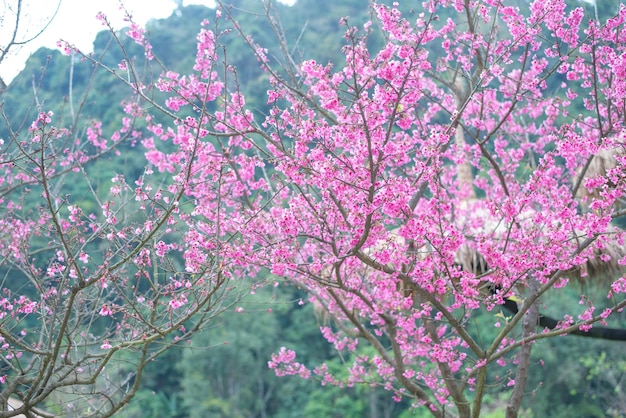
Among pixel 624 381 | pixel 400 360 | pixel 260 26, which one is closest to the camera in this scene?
pixel 400 360

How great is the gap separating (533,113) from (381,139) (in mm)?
2826

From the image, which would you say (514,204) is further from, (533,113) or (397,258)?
(533,113)

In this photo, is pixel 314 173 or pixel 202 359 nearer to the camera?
pixel 314 173

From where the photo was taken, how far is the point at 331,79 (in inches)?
116

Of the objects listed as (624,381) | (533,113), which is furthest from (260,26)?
(533,113)

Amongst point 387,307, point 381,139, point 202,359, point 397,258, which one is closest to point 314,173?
point 381,139

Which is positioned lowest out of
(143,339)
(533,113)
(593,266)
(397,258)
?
(143,339)

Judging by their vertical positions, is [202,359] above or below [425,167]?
above

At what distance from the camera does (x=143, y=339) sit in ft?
8.86

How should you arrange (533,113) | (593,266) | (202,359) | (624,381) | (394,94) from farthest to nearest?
1. (202,359)
2. (624,381)
3. (533,113)
4. (593,266)
5. (394,94)

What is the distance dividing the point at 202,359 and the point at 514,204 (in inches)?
618

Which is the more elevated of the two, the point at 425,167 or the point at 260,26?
the point at 260,26

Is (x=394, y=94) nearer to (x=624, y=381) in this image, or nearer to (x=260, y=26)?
(x=624, y=381)

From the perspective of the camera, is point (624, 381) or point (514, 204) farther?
point (624, 381)
